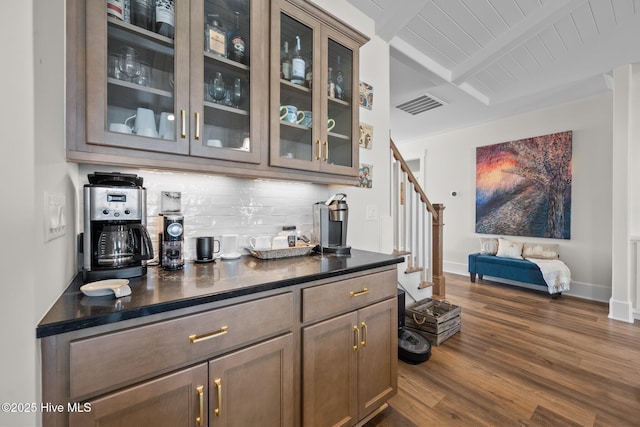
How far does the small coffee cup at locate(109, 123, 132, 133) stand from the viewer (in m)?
1.01

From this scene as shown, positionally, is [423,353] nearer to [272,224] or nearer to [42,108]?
[272,224]

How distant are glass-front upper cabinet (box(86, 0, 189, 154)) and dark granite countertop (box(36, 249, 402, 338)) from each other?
554 millimetres

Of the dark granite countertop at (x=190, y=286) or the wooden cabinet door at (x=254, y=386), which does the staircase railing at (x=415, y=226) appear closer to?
the dark granite countertop at (x=190, y=286)

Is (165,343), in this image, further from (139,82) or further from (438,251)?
(438,251)

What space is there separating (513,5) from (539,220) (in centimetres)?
321

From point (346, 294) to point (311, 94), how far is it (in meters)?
1.19

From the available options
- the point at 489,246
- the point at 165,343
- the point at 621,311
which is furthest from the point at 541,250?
the point at 165,343

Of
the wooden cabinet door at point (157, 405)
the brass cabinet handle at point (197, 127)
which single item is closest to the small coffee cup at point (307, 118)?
the brass cabinet handle at point (197, 127)

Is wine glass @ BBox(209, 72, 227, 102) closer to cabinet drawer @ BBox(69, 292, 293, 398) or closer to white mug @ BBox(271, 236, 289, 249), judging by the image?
white mug @ BBox(271, 236, 289, 249)

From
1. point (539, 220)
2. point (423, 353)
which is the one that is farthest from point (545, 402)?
point (539, 220)

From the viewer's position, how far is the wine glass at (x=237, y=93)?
1.35 meters

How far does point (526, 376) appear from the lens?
190 cm

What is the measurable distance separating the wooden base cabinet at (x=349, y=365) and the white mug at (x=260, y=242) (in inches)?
25.2

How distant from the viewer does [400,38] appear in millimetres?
2514
